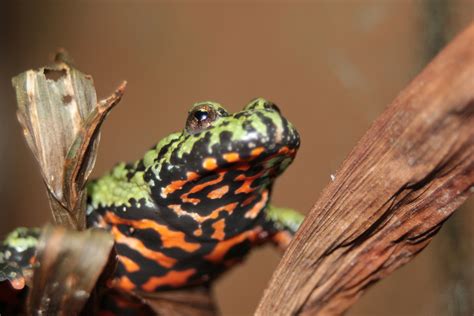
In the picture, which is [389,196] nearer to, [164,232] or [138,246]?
[164,232]

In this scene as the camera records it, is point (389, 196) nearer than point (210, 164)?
Yes

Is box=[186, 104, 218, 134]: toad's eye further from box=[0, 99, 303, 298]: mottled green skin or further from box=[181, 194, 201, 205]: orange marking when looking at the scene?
box=[181, 194, 201, 205]: orange marking

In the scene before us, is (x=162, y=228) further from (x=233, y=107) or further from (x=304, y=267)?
(x=233, y=107)

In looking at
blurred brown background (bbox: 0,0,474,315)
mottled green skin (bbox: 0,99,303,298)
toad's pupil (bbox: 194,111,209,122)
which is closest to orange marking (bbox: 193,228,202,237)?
mottled green skin (bbox: 0,99,303,298)

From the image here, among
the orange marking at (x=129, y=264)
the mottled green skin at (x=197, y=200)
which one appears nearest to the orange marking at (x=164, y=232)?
the mottled green skin at (x=197, y=200)

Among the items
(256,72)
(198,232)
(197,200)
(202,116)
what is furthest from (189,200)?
(256,72)

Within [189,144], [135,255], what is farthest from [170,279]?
[189,144]
